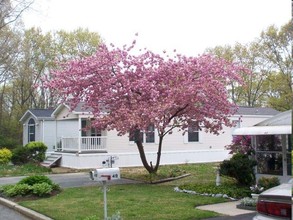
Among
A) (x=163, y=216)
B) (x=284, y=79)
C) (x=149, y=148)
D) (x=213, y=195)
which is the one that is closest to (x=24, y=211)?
(x=163, y=216)

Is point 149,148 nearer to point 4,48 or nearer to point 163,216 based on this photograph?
point 4,48

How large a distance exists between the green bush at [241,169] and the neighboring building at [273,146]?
0.66m

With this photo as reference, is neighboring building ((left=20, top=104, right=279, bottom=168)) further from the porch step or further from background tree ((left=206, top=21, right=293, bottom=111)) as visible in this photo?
background tree ((left=206, top=21, right=293, bottom=111))

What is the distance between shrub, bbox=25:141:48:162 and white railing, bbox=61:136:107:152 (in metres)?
1.51

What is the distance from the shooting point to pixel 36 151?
24328 mm

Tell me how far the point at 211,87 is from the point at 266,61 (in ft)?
83.3

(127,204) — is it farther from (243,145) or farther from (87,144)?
(87,144)

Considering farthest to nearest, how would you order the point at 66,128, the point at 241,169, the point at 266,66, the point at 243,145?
the point at 266,66, the point at 66,128, the point at 243,145, the point at 241,169

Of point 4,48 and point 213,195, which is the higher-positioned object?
point 4,48

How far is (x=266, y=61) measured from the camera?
37594mm

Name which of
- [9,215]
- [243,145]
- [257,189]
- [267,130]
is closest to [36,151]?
[243,145]

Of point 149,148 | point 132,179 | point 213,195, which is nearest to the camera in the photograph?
point 213,195

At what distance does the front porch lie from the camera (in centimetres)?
2277

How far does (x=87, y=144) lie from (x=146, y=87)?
9725mm
